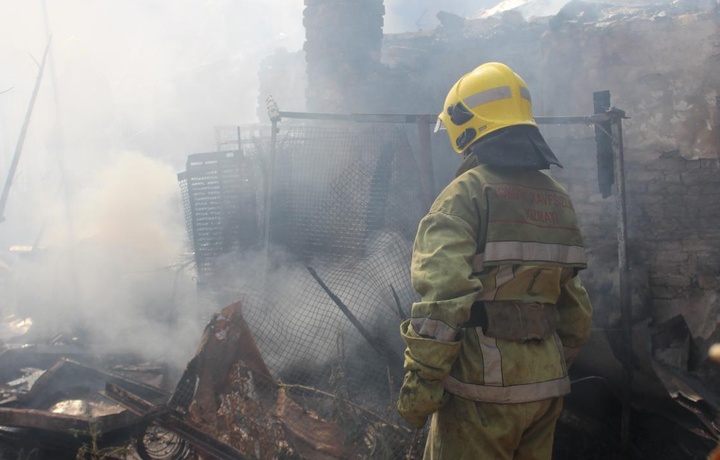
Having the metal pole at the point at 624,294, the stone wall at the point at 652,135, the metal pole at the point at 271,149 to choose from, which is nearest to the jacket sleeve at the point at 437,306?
the metal pole at the point at 624,294

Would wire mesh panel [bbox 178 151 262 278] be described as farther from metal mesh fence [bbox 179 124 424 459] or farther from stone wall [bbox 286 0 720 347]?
stone wall [bbox 286 0 720 347]

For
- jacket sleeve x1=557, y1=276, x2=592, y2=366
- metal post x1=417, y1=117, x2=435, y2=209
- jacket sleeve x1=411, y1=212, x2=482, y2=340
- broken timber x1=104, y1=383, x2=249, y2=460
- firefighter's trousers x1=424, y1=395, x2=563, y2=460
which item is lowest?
broken timber x1=104, y1=383, x2=249, y2=460

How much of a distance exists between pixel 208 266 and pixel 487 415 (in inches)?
174

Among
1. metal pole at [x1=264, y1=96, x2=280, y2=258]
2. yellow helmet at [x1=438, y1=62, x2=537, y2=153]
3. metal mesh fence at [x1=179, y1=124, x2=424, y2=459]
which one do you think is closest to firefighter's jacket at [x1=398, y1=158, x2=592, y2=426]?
yellow helmet at [x1=438, y1=62, x2=537, y2=153]

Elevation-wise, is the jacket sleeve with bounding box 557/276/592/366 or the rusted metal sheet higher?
the jacket sleeve with bounding box 557/276/592/366

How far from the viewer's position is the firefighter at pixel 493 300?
215 centimetres

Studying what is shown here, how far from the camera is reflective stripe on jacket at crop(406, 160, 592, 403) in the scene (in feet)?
6.98

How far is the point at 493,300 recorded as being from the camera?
2266 millimetres

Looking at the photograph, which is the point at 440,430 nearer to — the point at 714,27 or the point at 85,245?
the point at 714,27

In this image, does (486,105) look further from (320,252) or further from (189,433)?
(320,252)

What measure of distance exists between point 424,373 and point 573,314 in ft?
2.99

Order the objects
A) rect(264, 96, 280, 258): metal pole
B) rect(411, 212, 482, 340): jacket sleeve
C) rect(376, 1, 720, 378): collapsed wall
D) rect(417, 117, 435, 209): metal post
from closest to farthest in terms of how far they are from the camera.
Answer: rect(411, 212, 482, 340): jacket sleeve, rect(417, 117, 435, 209): metal post, rect(264, 96, 280, 258): metal pole, rect(376, 1, 720, 378): collapsed wall

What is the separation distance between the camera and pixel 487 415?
222 centimetres

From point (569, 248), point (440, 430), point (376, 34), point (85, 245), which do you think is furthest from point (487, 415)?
point (85, 245)
